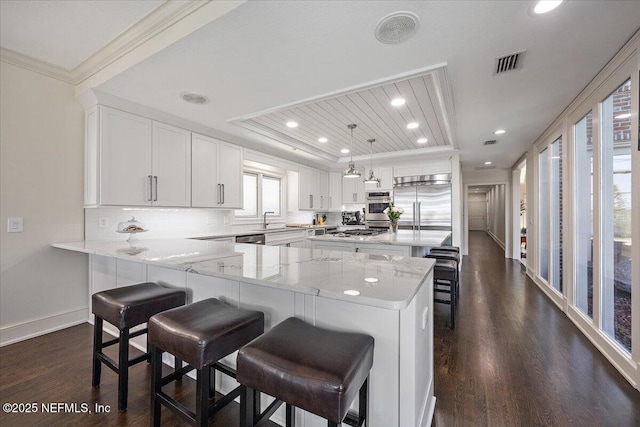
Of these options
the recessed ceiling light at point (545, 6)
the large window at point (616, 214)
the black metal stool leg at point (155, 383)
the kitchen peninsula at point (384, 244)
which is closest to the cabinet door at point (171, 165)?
the kitchen peninsula at point (384, 244)

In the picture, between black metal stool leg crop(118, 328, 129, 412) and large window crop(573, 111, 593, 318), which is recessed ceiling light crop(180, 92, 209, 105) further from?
large window crop(573, 111, 593, 318)

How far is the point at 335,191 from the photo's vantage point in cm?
677

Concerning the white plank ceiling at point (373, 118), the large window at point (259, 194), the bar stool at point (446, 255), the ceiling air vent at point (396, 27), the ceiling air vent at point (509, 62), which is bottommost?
the bar stool at point (446, 255)

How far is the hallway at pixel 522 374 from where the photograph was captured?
160 centimetres

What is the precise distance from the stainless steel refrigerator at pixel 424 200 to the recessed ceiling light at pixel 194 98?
4054 mm

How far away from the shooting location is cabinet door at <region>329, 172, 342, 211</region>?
6.73 m

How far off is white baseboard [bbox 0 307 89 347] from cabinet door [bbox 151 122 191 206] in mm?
1406

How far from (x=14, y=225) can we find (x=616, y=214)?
5217mm

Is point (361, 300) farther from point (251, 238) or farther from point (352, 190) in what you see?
point (352, 190)

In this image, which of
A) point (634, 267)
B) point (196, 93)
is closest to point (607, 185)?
point (634, 267)

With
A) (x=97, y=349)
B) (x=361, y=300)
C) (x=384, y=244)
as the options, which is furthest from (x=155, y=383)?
(x=384, y=244)

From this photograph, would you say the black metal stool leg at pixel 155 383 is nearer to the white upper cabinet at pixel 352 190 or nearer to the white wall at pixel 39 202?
the white wall at pixel 39 202

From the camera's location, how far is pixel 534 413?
161 cm

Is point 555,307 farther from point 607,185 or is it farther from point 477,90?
point 477,90
